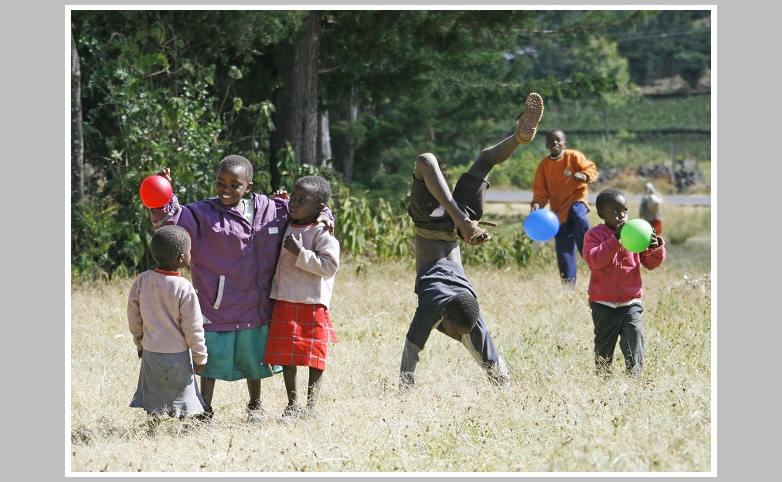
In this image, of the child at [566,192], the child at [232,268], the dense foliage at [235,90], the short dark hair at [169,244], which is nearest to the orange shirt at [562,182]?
the child at [566,192]

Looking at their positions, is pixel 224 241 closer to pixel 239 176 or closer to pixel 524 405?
pixel 239 176

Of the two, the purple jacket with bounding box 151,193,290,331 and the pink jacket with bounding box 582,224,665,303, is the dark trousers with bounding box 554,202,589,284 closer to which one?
the pink jacket with bounding box 582,224,665,303

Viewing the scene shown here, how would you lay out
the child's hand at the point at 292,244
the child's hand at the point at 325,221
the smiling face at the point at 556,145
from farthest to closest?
the smiling face at the point at 556,145, the child's hand at the point at 325,221, the child's hand at the point at 292,244

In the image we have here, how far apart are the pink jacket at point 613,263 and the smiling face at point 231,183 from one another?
2.23 metres

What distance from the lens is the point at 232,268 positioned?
19.1 ft

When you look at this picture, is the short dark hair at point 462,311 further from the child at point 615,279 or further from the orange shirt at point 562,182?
the orange shirt at point 562,182

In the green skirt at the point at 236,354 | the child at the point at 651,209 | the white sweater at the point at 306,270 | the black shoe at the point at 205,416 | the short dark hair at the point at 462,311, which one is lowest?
the black shoe at the point at 205,416

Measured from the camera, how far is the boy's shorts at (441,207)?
6410mm

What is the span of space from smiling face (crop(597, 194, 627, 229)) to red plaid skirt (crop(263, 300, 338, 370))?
1.99 meters

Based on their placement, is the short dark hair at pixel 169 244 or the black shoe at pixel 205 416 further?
the black shoe at pixel 205 416

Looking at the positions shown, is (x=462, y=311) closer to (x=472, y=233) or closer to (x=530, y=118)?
(x=472, y=233)

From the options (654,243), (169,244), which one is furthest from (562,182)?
(169,244)

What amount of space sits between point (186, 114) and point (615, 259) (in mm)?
6410

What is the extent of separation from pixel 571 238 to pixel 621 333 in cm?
387
